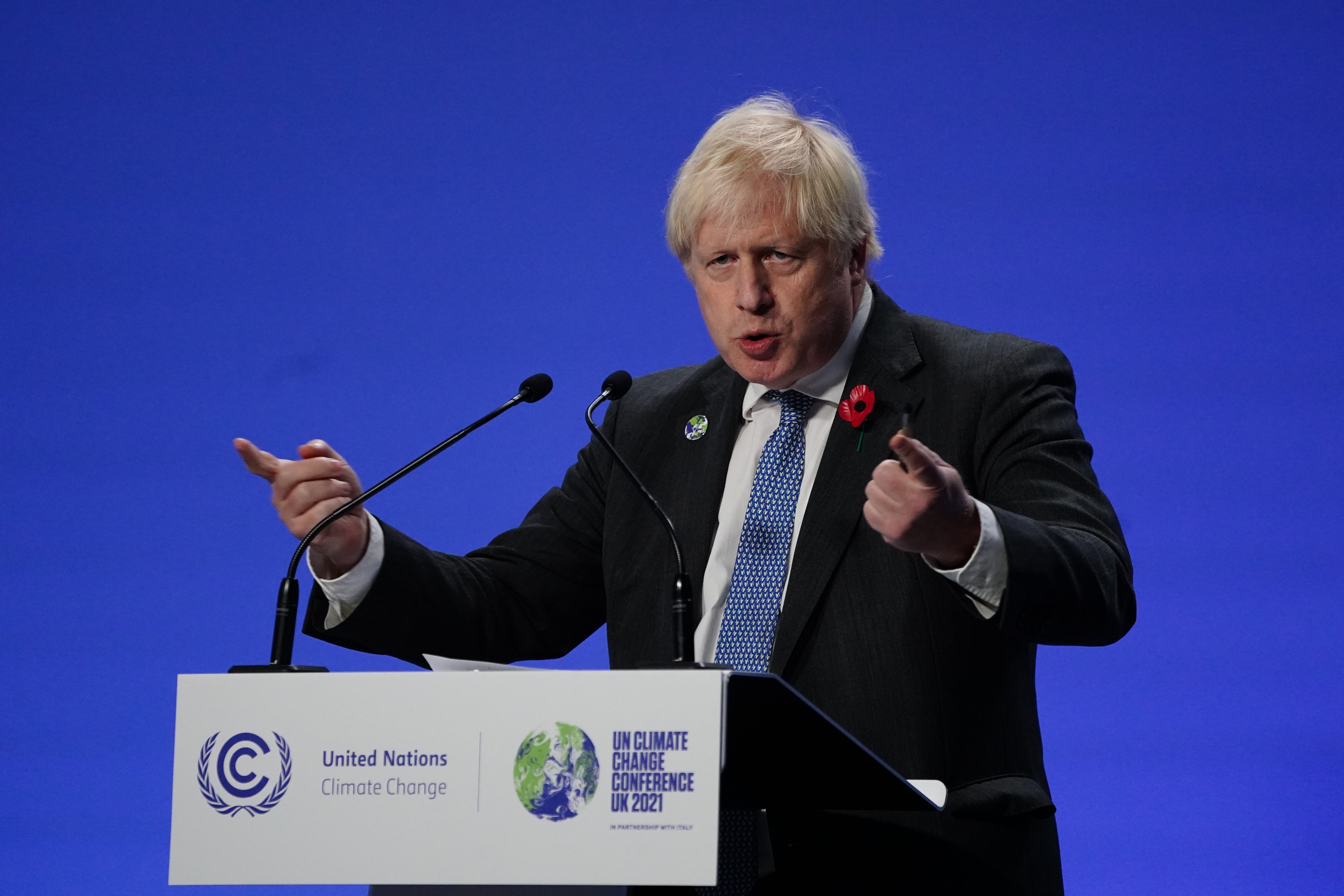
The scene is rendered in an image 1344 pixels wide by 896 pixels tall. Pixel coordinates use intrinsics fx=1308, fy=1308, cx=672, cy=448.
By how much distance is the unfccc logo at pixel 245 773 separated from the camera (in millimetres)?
1204

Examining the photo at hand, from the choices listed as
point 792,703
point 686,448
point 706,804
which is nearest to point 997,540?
point 792,703

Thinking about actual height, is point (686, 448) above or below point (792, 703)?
above

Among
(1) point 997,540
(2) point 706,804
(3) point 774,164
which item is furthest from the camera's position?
(3) point 774,164

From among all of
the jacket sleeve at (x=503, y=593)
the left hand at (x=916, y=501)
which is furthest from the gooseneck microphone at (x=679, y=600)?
the jacket sleeve at (x=503, y=593)

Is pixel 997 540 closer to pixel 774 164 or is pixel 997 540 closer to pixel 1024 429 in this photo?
pixel 1024 429

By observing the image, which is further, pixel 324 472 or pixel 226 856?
pixel 324 472

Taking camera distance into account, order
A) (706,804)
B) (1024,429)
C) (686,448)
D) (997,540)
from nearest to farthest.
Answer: (706,804) → (997,540) → (1024,429) → (686,448)

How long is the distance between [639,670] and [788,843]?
65 centimetres

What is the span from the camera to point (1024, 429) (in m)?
1.90

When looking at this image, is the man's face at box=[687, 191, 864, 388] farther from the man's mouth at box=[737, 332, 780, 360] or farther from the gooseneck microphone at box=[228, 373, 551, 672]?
the gooseneck microphone at box=[228, 373, 551, 672]

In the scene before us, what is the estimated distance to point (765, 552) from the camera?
6.32 feet

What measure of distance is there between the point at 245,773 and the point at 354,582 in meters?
0.62

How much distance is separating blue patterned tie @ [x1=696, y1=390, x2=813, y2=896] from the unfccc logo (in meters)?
0.71

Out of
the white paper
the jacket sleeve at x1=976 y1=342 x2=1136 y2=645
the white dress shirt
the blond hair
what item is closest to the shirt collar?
the white dress shirt
